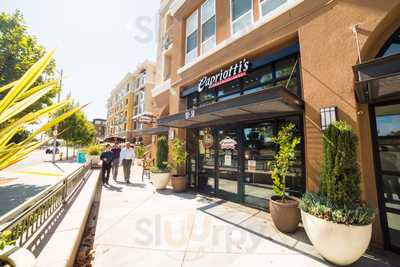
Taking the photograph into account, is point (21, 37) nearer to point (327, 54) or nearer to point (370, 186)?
point (327, 54)

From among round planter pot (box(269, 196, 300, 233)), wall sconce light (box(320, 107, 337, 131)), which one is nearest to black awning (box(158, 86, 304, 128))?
wall sconce light (box(320, 107, 337, 131))

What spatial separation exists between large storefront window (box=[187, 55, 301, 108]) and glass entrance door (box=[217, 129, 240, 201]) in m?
1.55

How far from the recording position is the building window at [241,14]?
6719 millimetres

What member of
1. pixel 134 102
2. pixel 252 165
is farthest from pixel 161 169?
pixel 134 102

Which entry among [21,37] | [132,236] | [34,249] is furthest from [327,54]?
[21,37]

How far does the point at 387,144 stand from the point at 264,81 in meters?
3.42

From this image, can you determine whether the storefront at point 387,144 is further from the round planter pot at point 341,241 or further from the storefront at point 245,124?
the storefront at point 245,124

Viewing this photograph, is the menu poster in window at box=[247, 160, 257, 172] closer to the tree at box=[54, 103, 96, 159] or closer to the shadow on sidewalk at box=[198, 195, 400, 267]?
the shadow on sidewalk at box=[198, 195, 400, 267]

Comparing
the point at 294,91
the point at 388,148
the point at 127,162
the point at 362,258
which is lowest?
the point at 362,258

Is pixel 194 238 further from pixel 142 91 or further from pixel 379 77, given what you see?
pixel 142 91

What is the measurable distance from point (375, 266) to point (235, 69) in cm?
588

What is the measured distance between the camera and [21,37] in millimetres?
8266

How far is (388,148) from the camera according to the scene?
→ 12.2 feet

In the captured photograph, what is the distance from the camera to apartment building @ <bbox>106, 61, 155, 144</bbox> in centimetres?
2780
